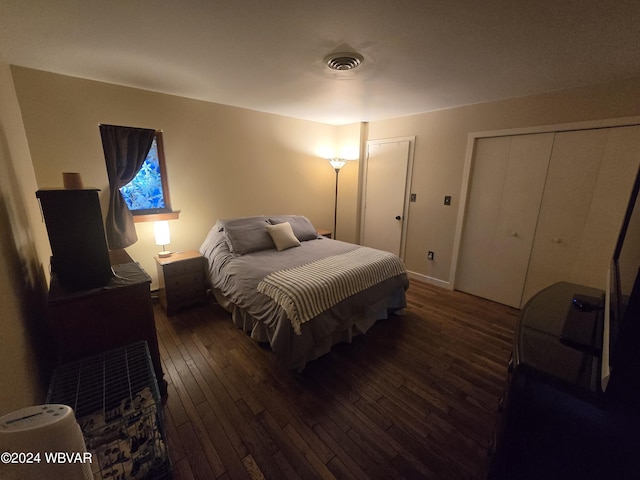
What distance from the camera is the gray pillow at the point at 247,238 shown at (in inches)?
113

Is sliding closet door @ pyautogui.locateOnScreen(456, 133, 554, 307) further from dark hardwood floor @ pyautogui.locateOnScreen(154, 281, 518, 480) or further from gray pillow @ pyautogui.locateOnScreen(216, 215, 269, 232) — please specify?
gray pillow @ pyautogui.locateOnScreen(216, 215, 269, 232)

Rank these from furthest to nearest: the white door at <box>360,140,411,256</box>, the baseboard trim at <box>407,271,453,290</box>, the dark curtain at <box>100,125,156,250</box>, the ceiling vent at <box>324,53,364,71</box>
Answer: the white door at <box>360,140,411,256</box> → the baseboard trim at <box>407,271,453,290</box> → the dark curtain at <box>100,125,156,250</box> → the ceiling vent at <box>324,53,364,71</box>

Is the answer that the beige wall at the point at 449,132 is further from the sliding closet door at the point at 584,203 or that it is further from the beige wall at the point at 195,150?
the beige wall at the point at 195,150

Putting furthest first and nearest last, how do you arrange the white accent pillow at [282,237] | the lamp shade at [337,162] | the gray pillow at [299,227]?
1. the lamp shade at [337,162]
2. the gray pillow at [299,227]
3. the white accent pillow at [282,237]

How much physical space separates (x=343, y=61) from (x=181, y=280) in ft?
8.59

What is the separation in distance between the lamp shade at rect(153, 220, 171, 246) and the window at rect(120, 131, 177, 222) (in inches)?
7.7

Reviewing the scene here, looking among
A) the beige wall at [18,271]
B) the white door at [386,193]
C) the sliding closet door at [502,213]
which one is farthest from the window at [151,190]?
the sliding closet door at [502,213]

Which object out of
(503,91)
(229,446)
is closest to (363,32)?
(503,91)

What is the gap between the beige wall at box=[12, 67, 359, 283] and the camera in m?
2.33

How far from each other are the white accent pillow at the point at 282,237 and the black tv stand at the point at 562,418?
2323 millimetres

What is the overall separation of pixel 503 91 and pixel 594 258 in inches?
72.9

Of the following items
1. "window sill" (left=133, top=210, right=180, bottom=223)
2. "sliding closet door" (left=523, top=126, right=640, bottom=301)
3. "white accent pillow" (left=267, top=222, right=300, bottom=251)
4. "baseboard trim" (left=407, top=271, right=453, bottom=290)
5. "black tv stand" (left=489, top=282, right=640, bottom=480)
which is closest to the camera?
"black tv stand" (left=489, top=282, right=640, bottom=480)

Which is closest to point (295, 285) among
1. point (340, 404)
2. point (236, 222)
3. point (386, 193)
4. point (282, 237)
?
point (340, 404)

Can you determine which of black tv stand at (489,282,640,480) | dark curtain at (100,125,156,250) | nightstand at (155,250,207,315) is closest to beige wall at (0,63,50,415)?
dark curtain at (100,125,156,250)
